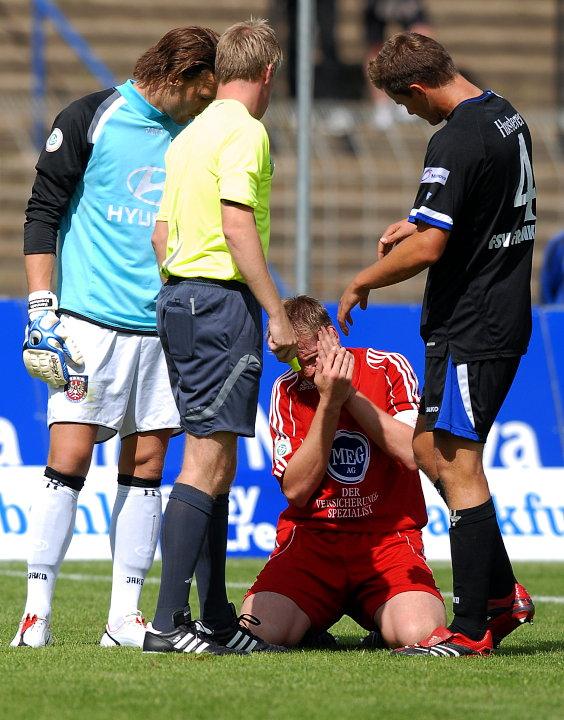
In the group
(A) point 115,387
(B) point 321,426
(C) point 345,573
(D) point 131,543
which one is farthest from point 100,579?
(B) point 321,426

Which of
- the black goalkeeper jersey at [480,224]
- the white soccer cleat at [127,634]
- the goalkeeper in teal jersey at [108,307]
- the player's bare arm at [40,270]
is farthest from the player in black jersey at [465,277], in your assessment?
the player's bare arm at [40,270]

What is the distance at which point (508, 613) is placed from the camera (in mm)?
5254

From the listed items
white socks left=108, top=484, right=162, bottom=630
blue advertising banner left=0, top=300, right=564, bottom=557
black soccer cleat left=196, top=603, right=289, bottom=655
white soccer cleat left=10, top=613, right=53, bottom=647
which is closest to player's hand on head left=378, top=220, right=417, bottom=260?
white socks left=108, top=484, right=162, bottom=630

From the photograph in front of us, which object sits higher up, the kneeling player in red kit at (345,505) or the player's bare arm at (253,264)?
the player's bare arm at (253,264)

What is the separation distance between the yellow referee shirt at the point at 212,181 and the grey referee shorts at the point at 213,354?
0.08 m

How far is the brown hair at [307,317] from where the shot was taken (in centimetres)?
532

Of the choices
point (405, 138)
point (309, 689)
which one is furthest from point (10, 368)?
point (405, 138)

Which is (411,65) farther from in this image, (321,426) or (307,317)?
(321,426)

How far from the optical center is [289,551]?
5.62 metres

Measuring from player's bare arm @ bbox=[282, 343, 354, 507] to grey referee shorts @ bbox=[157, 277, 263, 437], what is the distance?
1.17 ft

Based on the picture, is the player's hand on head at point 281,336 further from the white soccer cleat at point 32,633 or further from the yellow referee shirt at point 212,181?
the white soccer cleat at point 32,633

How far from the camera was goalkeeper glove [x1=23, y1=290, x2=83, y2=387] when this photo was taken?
17.0 feet

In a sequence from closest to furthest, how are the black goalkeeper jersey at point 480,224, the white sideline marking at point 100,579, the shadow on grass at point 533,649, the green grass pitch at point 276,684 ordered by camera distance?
the green grass pitch at point 276,684
the black goalkeeper jersey at point 480,224
the shadow on grass at point 533,649
the white sideline marking at point 100,579

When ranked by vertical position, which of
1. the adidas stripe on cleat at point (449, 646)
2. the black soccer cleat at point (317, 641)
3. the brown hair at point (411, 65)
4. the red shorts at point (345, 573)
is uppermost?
the brown hair at point (411, 65)
